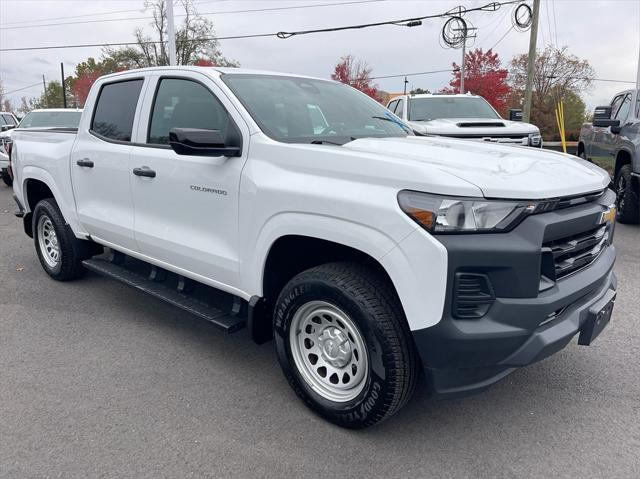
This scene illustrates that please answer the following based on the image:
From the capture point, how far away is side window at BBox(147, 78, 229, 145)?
356 cm

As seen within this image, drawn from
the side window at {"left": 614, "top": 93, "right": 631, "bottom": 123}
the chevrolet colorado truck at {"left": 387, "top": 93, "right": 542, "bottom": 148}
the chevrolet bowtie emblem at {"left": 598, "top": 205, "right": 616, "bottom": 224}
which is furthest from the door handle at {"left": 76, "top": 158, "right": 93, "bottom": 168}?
the side window at {"left": 614, "top": 93, "right": 631, "bottom": 123}

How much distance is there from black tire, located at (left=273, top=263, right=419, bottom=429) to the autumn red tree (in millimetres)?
33396

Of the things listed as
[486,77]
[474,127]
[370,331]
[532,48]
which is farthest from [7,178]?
[486,77]

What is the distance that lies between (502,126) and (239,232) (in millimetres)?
6875

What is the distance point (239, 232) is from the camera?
326 centimetres

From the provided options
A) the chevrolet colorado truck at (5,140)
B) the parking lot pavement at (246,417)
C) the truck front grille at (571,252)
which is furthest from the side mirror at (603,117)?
the chevrolet colorado truck at (5,140)

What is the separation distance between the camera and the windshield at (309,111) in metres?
3.37

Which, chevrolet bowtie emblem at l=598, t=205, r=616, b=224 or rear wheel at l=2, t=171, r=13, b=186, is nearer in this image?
chevrolet bowtie emblem at l=598, t=205, r=616, b=224

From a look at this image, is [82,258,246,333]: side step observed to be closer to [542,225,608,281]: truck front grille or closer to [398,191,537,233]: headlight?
[398,191,537,233]: headlight

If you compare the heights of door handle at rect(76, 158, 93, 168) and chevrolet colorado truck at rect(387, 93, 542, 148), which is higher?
chevrolet colorado truck at rect(387, 93, 542, 148)

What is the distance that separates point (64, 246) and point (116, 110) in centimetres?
155

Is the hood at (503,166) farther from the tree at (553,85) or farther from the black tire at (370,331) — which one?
the tree at (553,85)

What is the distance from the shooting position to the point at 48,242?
569 centimetres

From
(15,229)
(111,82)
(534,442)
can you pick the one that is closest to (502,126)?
(111,82)
